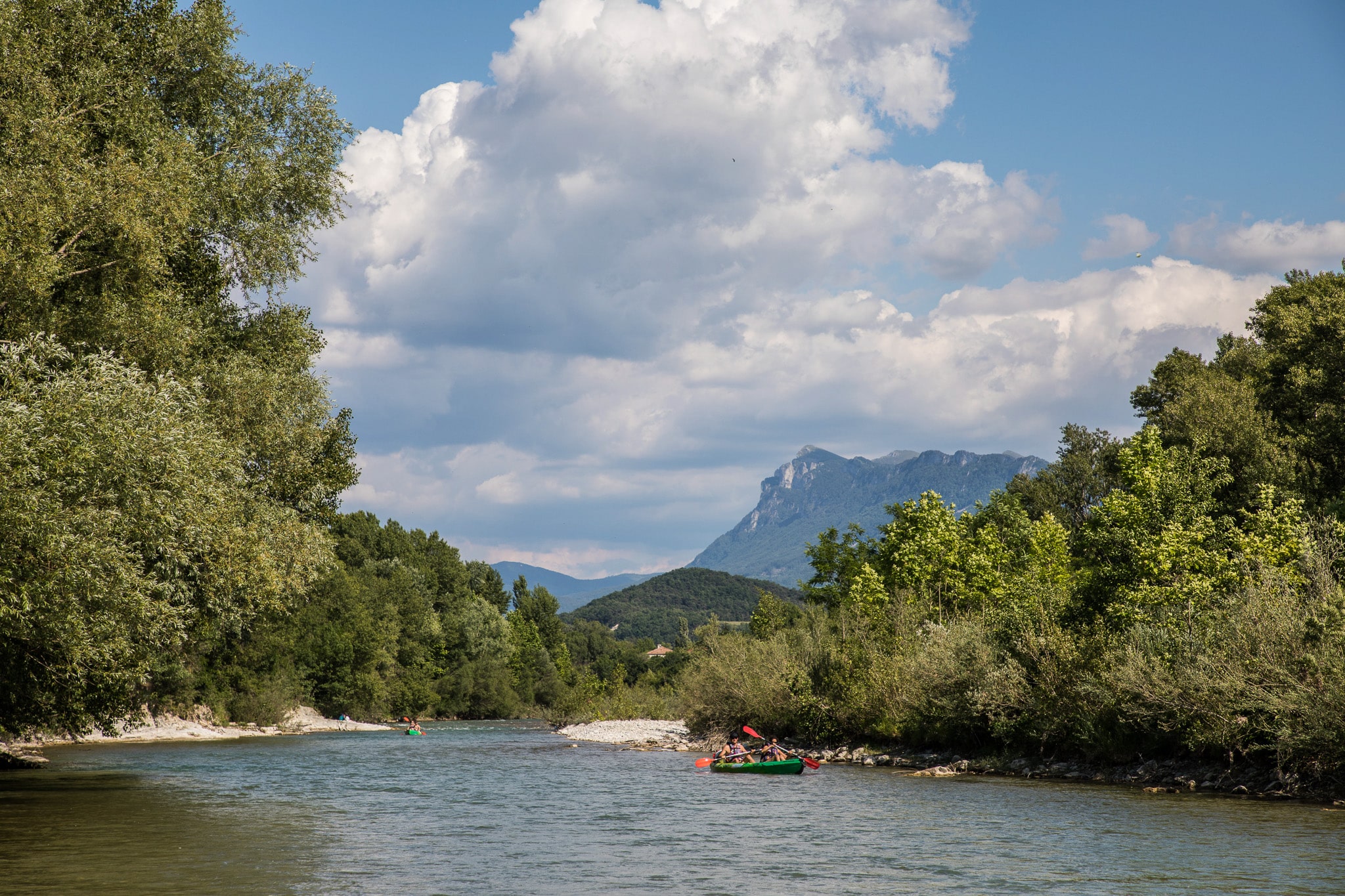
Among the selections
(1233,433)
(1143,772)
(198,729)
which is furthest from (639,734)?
(1143,772)

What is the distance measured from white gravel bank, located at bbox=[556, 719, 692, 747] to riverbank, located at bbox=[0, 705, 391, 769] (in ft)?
72.7

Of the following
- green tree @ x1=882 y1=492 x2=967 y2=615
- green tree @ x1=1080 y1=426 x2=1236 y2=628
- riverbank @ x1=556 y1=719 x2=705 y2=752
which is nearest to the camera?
green tree @ x1=1080 y1=426 x2=1236 y2=628

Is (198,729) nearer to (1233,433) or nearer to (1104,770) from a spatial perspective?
(1104,770)

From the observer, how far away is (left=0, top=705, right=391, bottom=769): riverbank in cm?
4306

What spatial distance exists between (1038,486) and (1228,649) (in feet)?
202

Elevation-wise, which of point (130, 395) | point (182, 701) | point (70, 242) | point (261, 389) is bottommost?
point (182, 701)

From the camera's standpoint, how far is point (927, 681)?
41.3 metres

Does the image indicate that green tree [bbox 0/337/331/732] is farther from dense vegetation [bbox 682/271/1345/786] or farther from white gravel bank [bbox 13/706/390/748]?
white gravel bank [bbox 13/706/390/748]

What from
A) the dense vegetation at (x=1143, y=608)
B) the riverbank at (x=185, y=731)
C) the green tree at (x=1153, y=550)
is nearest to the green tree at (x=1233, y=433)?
the dense vegetation at (x=1143, y=608)

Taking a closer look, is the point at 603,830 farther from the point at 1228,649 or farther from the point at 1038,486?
the point at 1038,486

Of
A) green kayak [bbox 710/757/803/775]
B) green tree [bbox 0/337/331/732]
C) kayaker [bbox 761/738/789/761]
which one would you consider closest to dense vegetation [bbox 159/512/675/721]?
green kayak [bbox 710/757/803/775]

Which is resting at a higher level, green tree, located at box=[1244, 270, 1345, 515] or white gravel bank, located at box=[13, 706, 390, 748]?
green tree, located at box=[1244, 270, 1345, 515]

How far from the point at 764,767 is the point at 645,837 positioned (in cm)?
1817

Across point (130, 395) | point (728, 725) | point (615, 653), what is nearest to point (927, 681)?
point (728, 725)
